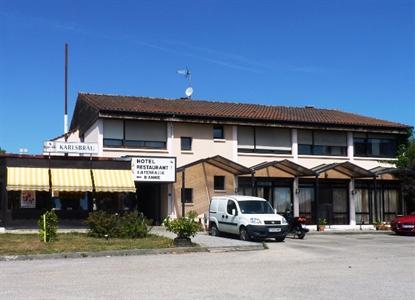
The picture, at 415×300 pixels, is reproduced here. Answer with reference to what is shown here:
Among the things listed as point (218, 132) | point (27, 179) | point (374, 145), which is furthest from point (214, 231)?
point (374, 145)

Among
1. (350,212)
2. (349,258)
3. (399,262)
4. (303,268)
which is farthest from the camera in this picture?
(350,212)

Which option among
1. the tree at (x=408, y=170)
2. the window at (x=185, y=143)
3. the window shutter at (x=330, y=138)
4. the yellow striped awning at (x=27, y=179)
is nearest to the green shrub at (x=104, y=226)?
the yellow striped awning at (x=27, y=179)

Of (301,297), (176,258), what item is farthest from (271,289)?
(176,258)

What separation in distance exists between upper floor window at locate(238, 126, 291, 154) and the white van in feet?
27.8

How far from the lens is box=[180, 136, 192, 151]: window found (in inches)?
1374

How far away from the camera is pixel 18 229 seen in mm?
28359

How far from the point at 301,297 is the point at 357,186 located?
29.5 meters

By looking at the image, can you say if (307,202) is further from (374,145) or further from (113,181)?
(113,181)

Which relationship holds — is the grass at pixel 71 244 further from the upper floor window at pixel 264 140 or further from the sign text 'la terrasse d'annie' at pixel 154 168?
the upper floor window at pixel 264 140

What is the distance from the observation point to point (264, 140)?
122 feet

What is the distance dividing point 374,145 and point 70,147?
2121 cm

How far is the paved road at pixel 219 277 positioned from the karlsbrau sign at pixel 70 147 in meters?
12.3

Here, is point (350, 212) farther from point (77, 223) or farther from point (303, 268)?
point (303, 268)

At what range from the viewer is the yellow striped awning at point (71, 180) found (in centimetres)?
2930
